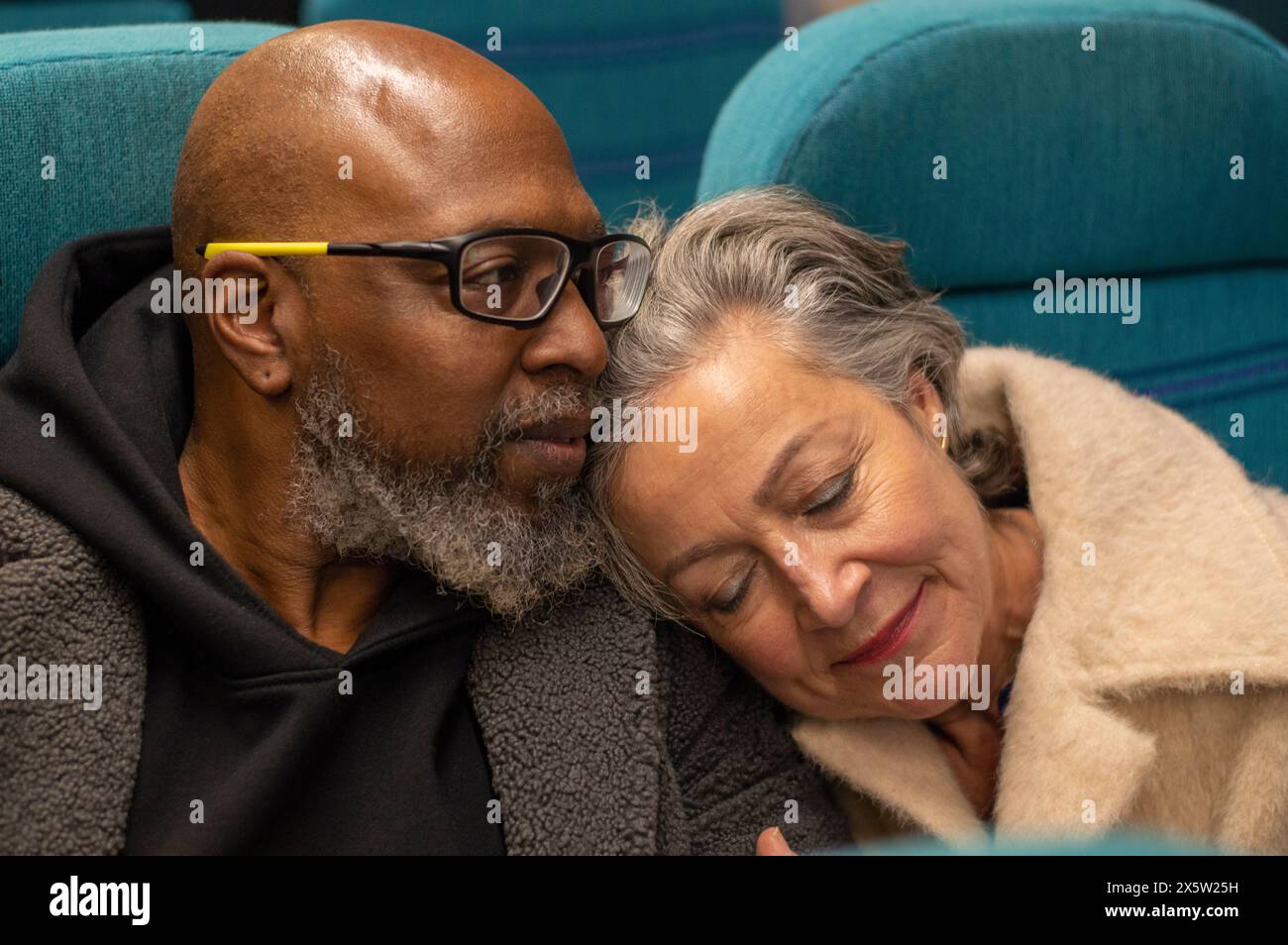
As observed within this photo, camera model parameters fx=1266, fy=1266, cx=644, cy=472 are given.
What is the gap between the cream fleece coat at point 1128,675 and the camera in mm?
1232

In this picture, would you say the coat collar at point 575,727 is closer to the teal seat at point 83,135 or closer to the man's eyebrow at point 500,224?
the man's eyebrow at point 500,224

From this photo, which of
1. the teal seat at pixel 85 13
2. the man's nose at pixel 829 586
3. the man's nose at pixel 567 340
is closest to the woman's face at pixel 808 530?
the man's nose at pixel 829 586

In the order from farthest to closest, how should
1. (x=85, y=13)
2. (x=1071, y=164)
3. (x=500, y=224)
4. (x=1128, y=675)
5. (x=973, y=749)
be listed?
(x=85, y=13) < (x=1071, y=164) < (x=973, y=749) < (x=1128, y=675) < (x=500, y=224)

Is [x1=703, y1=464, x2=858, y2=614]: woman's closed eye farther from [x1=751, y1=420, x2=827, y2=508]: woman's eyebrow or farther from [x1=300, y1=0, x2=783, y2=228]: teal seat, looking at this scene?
[x1=300, y1=0, x2=783, y2=228]: teal seat

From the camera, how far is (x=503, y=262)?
1145 millimetres

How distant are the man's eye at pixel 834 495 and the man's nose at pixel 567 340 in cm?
25

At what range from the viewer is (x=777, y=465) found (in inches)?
47.0

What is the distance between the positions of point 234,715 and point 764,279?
2.20 ft

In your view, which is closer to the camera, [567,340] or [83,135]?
[567,340]

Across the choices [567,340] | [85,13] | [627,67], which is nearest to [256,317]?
[567,340]

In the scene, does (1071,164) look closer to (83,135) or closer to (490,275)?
(490,275)

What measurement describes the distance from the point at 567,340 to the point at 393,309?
0.53 feet
